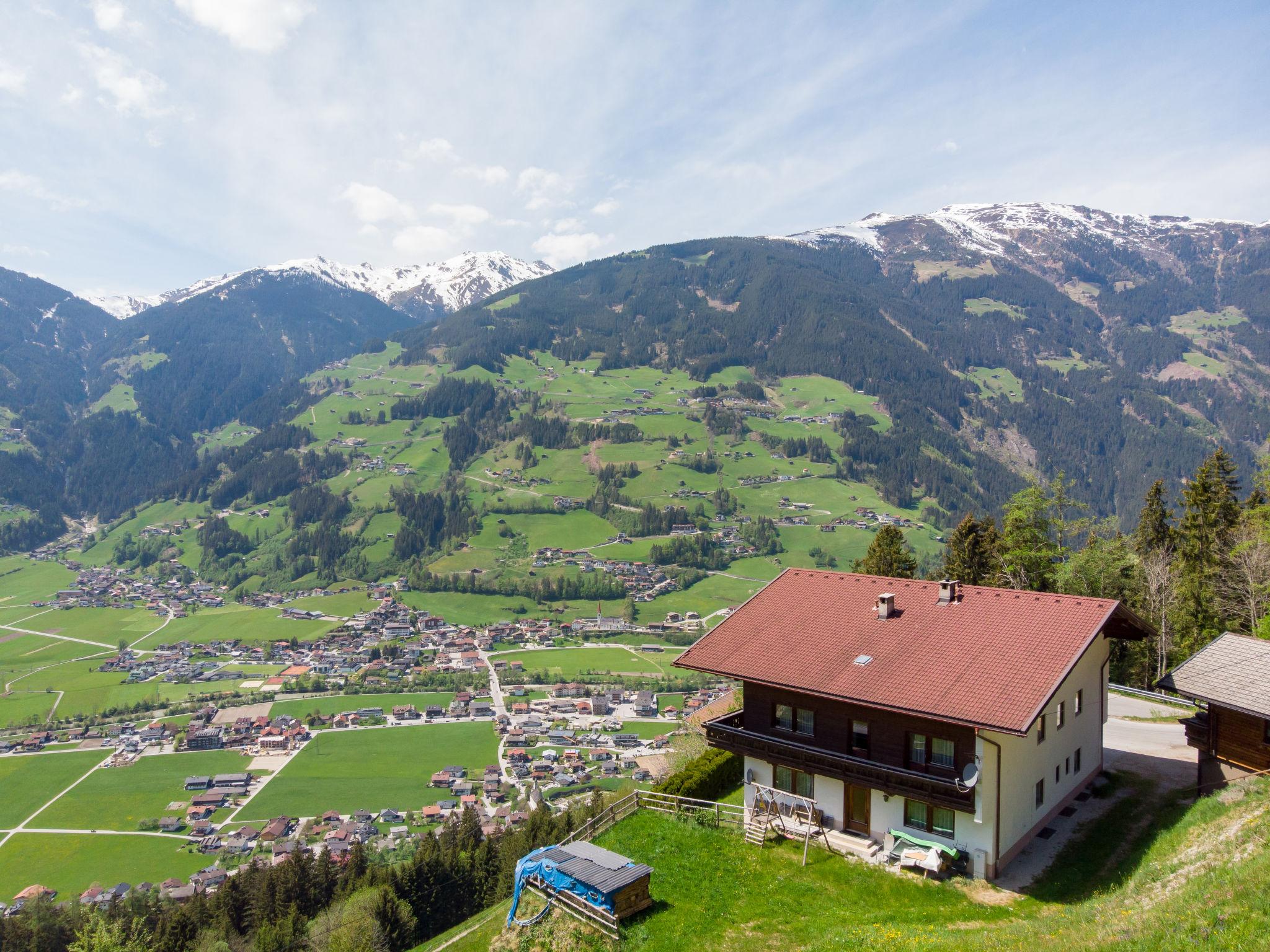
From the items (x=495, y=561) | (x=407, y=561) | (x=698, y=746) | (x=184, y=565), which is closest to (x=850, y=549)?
(x=495, y=561)

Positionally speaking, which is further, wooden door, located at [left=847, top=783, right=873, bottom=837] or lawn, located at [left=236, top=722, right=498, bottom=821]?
lawn, located at [left=236, top=722, right=498, bottom=821]

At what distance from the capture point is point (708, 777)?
1155 inches

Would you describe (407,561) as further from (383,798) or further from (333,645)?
(383,798)

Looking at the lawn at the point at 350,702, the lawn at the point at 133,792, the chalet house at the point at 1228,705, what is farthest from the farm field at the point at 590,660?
the chalet house at the point at 1228,705

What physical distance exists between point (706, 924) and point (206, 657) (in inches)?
5728

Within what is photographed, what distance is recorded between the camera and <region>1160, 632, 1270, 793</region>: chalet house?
69.5 feet

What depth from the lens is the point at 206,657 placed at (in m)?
136

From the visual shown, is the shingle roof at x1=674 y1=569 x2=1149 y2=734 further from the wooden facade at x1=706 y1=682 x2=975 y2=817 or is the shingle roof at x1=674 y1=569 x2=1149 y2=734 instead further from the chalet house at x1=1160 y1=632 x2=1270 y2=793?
the chalet house at x1=1160 y1=632 x2=1270 y2=793

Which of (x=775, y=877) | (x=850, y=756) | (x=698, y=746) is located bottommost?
(x=698, y=746)

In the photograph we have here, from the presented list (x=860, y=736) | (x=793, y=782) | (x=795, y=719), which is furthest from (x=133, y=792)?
(x=860, y=736)

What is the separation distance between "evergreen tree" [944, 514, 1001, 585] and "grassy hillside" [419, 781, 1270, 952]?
3240 cm

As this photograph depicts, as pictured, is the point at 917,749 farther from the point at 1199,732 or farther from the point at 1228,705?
the point at 1199,732

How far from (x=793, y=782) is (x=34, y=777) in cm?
10930

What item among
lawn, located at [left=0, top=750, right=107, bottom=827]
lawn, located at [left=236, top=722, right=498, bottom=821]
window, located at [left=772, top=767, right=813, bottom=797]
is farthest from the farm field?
window, located at [left=772, top=767, right=813, bottom=797]
